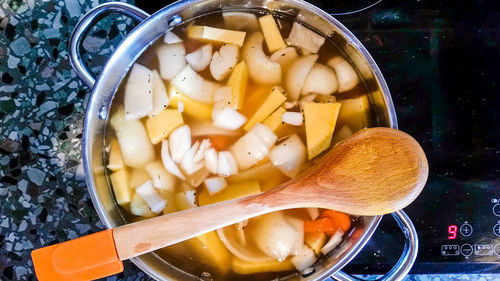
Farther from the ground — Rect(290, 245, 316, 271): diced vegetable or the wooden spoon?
the wooden spoon

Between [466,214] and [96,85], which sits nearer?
[96,85]

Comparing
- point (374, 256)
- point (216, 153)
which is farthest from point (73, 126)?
point (374, 256)

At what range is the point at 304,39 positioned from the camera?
3.31ft

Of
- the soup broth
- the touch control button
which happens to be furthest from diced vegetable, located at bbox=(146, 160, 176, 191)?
the touch control button

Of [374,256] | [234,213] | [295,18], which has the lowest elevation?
[374,256]

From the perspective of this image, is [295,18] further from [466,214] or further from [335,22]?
[466,214]

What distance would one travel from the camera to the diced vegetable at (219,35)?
990mm

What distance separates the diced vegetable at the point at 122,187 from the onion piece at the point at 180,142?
97mm

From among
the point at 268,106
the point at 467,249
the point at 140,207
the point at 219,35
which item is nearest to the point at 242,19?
the point at 219,35

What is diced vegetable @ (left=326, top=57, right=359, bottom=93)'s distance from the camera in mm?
1011

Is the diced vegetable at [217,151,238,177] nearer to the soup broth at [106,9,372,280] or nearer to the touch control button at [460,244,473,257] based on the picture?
the soup broth at [106,9,372,280]

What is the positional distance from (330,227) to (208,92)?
323 millimetres

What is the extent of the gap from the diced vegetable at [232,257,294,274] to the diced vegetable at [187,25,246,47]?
0.39 metres

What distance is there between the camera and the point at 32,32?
1.08 metres
